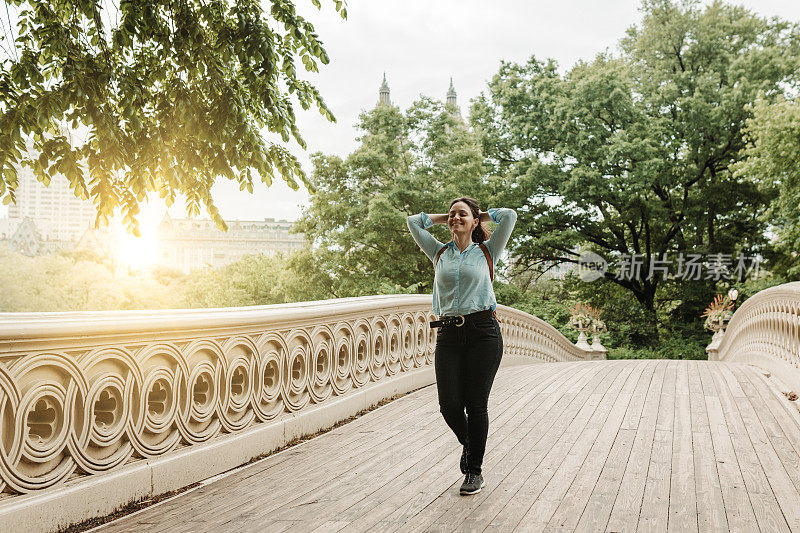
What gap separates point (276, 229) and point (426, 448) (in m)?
129

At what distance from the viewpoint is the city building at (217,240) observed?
130 meters

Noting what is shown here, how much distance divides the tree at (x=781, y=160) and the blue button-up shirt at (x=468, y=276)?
63.8 feet

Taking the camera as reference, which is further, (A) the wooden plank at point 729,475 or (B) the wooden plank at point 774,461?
(B) the wooden plank at point 774,461

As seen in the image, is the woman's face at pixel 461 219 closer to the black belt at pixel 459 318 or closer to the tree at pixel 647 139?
the black belt at pixel 459 318

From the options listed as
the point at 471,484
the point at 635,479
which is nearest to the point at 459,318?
the point at 471,484

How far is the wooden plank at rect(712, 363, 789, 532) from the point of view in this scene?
11.0ft

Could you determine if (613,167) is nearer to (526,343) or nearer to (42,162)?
(526,343)

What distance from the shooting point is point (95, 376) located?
356cm

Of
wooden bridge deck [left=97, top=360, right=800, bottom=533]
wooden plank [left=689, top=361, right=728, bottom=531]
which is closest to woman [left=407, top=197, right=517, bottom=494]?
wooden bridge deck [left=97, top=360, right=800, bottom=533]

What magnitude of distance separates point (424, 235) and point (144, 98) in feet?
16.1

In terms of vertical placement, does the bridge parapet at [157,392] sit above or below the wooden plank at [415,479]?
above

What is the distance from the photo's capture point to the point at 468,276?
3752 mm

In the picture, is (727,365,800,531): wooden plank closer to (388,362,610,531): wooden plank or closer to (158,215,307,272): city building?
(388,362,610,531): wooden plank

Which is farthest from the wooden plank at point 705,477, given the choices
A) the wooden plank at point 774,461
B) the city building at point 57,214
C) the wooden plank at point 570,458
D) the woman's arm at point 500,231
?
the city building at point 57,214
